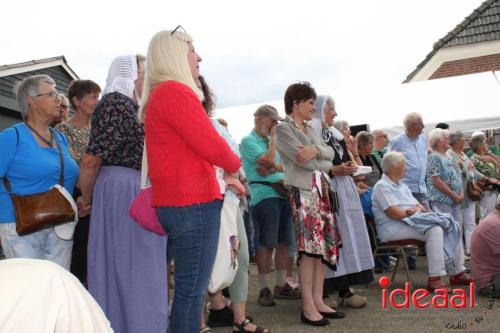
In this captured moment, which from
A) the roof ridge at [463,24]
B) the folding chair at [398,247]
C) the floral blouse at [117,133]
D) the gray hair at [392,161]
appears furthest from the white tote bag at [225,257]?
the roof ridge at [463,24]

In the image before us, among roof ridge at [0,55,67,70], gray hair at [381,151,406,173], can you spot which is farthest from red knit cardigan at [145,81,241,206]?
roof ridge at [0,55,67,70]

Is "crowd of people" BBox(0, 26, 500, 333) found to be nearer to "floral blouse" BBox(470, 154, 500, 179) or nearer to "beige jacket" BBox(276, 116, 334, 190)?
"beige jacket" BBox(276, 116, 334, 190)

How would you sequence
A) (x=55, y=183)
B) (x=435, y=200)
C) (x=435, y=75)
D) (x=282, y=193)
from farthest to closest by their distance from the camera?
(x=435, y=75), (x=435, y=200), (x=282, y=193), (x=55, y=183)

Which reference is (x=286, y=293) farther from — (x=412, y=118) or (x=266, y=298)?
(x=412, y=118)

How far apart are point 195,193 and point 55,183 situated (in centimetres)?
125

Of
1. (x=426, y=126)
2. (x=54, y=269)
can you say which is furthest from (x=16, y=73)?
(x=54, y=269)

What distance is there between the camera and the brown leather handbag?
11.8 ft

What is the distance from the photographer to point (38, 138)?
152 inches

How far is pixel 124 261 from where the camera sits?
3.46 metres

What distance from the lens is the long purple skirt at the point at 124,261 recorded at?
3.39 metres

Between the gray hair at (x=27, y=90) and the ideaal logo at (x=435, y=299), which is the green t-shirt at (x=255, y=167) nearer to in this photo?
the ideaal logo at (x=435, y=299)

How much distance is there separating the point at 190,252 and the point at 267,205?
2.99 m

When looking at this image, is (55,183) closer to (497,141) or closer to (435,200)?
(435,200)

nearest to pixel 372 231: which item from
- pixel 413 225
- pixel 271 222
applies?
pixel 413 225
